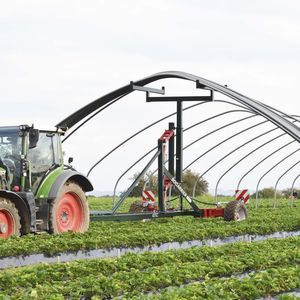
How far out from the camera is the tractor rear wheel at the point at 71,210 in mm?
14133

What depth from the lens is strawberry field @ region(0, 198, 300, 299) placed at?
808cm

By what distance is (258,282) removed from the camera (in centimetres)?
861

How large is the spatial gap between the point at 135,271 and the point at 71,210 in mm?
5681

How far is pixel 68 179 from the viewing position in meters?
14.5

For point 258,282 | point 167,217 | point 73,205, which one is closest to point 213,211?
point 167,217

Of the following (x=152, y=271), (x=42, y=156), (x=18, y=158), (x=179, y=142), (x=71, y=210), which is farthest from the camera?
(x=179, y=142)

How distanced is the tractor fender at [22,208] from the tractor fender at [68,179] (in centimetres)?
72

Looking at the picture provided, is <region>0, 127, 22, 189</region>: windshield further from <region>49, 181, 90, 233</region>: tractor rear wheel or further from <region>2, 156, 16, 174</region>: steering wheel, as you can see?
<region>49, 181, 90, 233</region>: tractor rear wheel

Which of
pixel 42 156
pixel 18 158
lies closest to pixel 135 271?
pixel 18 158

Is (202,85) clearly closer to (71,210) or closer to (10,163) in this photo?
(71,210)

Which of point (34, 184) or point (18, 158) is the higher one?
point (18, 158)

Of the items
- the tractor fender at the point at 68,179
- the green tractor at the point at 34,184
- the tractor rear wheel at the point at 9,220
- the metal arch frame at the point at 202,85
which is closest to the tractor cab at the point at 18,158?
the green tractor at the point at 34,184

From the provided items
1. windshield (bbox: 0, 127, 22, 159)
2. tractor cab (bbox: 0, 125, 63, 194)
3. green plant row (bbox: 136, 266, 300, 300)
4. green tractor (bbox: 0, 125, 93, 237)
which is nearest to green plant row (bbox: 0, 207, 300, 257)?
green tractor (bbox: 0, 125, 93, 237)

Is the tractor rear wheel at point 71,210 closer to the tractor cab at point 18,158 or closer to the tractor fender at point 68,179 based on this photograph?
the tractor fender at point 68,179
